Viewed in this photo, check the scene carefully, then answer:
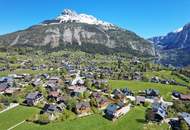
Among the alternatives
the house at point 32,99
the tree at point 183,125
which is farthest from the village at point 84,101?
the tree at point 183,125

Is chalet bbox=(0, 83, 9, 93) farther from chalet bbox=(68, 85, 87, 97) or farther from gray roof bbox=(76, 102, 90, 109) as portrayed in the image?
gray roof bbox=(76, 102, 90, 109)

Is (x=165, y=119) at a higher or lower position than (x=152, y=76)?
lower

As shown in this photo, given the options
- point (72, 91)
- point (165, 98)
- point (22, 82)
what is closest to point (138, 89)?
point (165, 98)

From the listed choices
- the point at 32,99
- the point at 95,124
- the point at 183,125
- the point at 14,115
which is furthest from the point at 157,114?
the point at 14,115

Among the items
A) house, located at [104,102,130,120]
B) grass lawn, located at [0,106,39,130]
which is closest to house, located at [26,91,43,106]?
grass lawn, located at [0,106,39,130]

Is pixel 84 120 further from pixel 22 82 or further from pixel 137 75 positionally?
pixel 137 75
